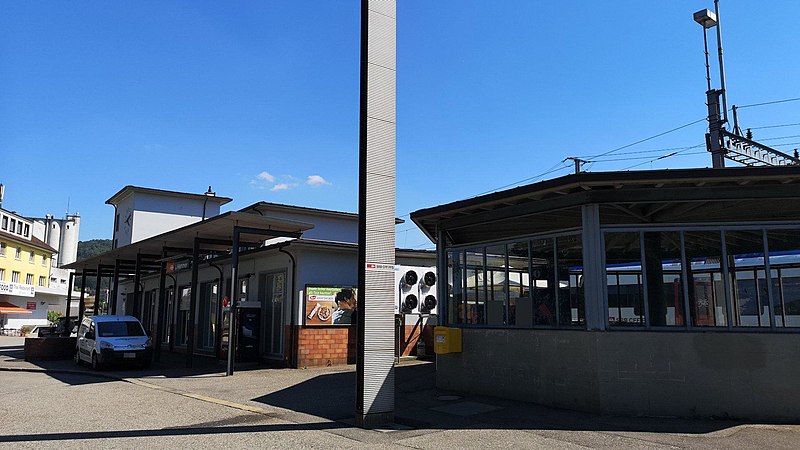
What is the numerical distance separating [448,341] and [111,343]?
11740mm

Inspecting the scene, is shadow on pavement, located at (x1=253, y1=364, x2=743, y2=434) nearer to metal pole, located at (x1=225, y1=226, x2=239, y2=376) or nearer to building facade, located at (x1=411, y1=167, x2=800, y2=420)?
building facade, located at (x1=411, y1=167, x2=800, y2=420)

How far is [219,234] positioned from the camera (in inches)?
773

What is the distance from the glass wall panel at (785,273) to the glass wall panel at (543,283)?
369 cm

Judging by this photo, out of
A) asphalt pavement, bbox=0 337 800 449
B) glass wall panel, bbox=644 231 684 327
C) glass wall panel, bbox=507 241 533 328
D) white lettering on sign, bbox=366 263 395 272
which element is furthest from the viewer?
glass wall panel, bbox=507 241 533 328

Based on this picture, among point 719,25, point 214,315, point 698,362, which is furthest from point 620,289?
point 214,315

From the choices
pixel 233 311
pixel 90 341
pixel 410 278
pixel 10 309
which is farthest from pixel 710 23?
pixel 10 309

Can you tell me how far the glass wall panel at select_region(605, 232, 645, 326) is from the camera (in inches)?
411

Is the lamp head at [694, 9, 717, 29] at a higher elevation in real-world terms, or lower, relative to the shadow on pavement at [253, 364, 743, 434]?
higher

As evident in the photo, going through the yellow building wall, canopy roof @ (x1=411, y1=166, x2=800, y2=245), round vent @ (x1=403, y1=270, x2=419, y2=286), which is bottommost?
round vent @ (x1=403, y1=270, x2=419, y2=286)

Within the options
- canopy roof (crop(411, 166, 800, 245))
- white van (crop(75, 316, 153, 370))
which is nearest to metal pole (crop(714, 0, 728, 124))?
canopy roof (crop(411, 166, 800, 245))

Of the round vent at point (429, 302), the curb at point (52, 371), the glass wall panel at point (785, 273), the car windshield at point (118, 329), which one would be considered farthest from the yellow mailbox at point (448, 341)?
the car windshield at point (118, 329)

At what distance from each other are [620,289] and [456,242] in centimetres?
464

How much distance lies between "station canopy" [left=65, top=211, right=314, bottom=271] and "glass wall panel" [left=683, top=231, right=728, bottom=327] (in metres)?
10.3

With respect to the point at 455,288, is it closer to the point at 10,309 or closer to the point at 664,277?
the point at 664,277
